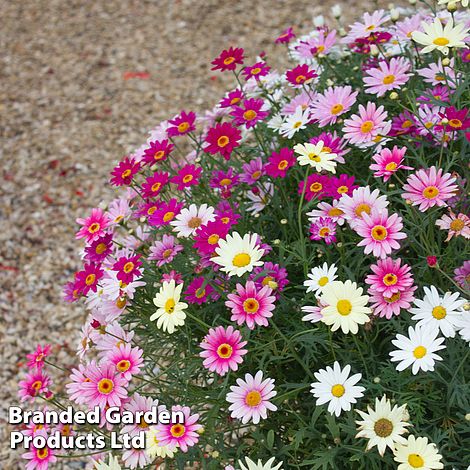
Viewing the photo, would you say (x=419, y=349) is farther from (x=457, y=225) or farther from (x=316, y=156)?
(x=316, y=156)

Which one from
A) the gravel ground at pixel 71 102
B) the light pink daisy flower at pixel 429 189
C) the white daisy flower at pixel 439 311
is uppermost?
the gravel ground at pixel 71 102

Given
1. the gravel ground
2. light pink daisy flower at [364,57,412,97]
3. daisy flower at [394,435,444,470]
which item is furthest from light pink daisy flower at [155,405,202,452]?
the gravel ground

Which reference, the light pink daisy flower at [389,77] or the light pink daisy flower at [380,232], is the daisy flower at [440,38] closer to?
the light pink daisy flower at [389,77]

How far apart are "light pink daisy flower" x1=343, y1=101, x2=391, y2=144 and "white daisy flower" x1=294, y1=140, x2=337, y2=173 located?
0.59ft

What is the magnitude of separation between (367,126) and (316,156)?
274mm

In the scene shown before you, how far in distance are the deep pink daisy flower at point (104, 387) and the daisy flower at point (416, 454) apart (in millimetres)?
756

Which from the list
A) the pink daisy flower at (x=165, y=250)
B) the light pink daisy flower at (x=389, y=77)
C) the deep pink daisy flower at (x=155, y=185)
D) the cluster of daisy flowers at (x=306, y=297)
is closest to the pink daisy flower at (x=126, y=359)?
the cluster of daisy flowers at (x=306, y=297)

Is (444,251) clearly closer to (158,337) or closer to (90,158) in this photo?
A: (158,337)

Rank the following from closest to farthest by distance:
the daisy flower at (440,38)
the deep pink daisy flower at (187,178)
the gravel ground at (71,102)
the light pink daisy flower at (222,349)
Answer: the light pink daisy flower at (222,349) → the daisy flower at (440,38) → the deep pink daisy flower at (187,178) → the gravel ground at (71,102)

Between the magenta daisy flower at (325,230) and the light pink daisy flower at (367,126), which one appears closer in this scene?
the magenta daisy flower at (325,230)

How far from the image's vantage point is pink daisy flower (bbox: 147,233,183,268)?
211cm

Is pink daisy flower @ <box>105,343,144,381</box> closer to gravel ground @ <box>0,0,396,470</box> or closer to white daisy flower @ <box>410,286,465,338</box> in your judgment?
white daisy flower @ <box>410,286,465,338</box>

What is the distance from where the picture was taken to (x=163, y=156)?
2.29m

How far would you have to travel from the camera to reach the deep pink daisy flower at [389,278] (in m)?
1.75
